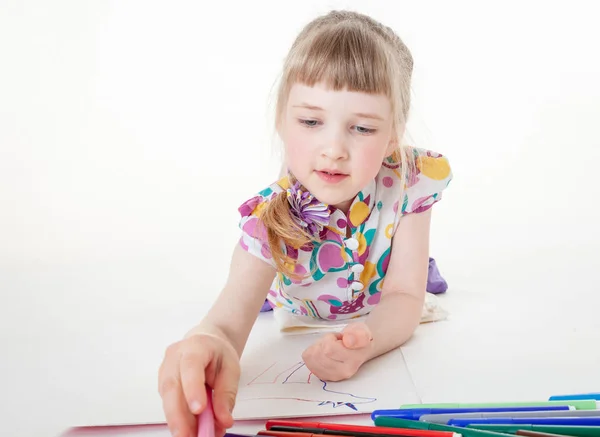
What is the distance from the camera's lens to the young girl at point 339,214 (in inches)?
39.3

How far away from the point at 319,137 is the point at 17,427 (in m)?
0.51

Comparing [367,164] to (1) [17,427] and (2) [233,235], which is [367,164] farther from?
(2) [233,235]

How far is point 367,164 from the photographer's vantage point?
3.42 ft

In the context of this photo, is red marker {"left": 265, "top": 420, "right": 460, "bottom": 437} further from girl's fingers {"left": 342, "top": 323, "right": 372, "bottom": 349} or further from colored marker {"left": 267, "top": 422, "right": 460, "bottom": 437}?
girl's fingers {"left": 342, "top": 323, "right": 372, "bottom": 349}

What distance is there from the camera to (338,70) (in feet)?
3.32

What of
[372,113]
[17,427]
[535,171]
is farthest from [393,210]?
[535,171]

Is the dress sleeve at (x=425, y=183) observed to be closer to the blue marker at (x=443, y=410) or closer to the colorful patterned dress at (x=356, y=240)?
the colorful patterned dress at (x=356, y=240)

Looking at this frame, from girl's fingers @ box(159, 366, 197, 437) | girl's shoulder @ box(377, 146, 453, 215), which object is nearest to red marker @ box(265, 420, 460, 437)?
girl's fingers @ box(159, 366, 197, 437)

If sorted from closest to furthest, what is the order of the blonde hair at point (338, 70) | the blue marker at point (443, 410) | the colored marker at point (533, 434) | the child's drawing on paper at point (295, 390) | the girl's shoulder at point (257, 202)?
the colored marker at point (533, 434) < the blue marker at point (443, 410) < the child's drawing on paper at point (295, 390) < the blonde hair at point (338, 70) < the girl's shoulder at point (257, 202)

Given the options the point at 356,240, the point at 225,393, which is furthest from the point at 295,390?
the point at 356,240

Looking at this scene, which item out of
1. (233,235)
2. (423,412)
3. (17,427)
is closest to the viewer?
(423,412)

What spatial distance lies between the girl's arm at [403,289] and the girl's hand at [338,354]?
55mm

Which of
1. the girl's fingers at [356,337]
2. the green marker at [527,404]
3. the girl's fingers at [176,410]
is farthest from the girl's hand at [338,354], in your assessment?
the girl's fingers at [176,410]

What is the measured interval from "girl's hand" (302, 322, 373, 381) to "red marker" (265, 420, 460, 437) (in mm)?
165
